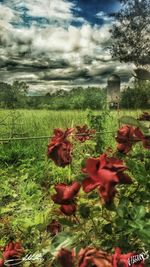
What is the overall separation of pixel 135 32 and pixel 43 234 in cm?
1072

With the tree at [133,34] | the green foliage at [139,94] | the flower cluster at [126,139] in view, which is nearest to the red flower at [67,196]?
the flower cluster at [126,139]

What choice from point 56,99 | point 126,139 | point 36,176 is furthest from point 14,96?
point 126,139

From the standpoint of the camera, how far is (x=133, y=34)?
11.9 meters

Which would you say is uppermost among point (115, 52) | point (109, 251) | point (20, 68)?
point (115, 52)

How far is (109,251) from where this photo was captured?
92 centimetres

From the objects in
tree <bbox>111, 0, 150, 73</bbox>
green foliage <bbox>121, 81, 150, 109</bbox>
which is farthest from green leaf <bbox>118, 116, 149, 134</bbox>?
tree <bbox>111, 0, 150, 73</bbox>

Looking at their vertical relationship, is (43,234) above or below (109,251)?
below

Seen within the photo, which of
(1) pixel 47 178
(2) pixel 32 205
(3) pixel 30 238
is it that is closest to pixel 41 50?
(1) pixel 47 178

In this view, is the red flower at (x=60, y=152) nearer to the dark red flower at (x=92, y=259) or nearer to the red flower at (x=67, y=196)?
the red flower at (x=67, y=196)

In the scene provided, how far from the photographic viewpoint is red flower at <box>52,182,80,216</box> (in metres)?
0.81

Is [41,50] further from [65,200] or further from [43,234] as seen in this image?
[65,200]

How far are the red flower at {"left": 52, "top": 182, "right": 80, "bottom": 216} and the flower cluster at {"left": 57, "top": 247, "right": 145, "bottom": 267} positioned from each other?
0.26 ft

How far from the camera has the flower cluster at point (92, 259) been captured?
645 millimetres

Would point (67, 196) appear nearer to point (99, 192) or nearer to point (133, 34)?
point (99, 192)
